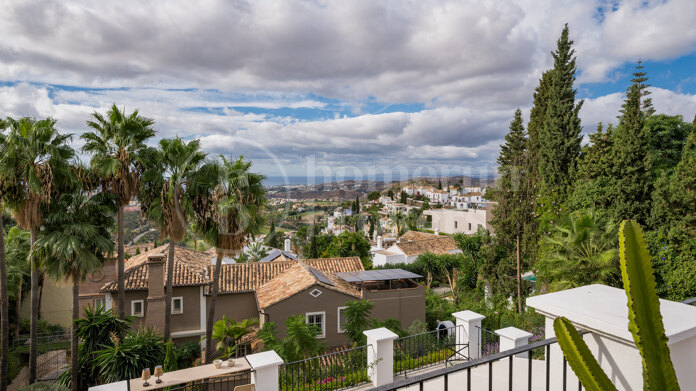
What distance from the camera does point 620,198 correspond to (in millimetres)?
12945

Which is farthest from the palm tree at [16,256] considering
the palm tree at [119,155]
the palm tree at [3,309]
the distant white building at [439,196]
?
the distant white building at [439,196]

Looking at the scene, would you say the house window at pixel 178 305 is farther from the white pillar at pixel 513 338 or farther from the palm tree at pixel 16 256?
the white pillar at pixel 513 338

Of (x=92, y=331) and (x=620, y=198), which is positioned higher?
(x=620, y=198)

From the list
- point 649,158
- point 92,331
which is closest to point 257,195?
point 92,331

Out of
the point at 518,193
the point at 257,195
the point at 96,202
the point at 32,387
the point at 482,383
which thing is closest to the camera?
the point at 482,383

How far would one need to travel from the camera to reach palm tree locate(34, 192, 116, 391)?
10477 millimetres

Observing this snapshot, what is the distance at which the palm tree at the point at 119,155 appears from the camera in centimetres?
1155

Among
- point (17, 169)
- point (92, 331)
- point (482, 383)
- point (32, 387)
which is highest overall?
point (17, 169)

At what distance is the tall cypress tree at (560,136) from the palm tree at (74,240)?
15990mm

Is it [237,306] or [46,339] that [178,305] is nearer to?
[237,306]

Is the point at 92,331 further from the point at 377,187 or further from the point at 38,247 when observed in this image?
the point at 377,187

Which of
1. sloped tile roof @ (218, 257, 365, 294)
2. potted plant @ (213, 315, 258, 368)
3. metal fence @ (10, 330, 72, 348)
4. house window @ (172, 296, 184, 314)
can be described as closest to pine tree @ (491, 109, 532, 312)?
sloped tile roof @ (218, 257, 365, 294)

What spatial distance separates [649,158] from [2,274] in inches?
772

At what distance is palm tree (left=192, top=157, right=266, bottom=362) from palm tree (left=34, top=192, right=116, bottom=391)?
2664 millimetres
